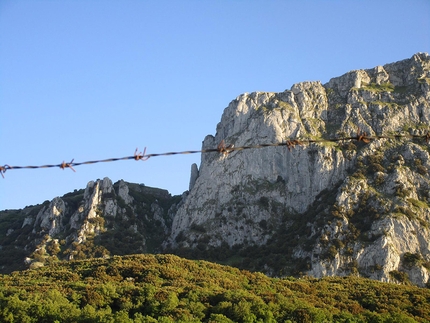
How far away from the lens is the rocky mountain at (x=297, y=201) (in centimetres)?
9269

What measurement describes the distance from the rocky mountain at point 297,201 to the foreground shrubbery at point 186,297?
15.8 m

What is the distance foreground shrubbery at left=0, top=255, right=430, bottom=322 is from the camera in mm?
51312

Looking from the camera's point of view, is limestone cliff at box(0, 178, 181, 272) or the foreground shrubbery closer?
the foreground shrubbery

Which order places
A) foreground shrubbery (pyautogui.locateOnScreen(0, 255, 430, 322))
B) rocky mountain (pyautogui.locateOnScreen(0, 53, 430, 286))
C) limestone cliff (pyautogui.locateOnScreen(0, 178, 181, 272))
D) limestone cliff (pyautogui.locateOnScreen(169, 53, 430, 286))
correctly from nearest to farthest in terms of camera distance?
1. foreground shrubbery (pyautogui.locateOnScreen(0, 255, 430, 322))
2. limestone cliff (pyautogui.locateOnScreen(169, 53, 430, 286))
3. rocky mountain (pyautogui.locateOnScreen(0, 53, 430, 286))
4. limestone cliff (pyautogui.locateOnScreen(0, 178, 181, 272))

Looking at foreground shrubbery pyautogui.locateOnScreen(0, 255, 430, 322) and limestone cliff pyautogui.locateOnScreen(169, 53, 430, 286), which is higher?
limestone cliff pyautogui.locateOnScreen(169, 53, 430, 286)

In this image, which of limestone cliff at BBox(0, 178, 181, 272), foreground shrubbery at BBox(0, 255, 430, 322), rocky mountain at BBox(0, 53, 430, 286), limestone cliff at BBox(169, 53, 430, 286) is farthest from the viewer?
limestone cliff at BBox(0, 178, 181, 272)

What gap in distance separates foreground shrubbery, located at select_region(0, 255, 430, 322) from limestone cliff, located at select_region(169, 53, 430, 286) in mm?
14591

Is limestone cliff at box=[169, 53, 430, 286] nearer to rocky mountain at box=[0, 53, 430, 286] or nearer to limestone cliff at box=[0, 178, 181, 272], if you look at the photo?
rocky mountain at box=[0, 53, 430, 286]

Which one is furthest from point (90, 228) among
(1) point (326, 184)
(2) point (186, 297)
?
(2) point (186, 297)

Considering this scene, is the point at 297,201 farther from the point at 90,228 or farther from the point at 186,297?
the point at 186,297

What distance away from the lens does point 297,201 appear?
109 meters

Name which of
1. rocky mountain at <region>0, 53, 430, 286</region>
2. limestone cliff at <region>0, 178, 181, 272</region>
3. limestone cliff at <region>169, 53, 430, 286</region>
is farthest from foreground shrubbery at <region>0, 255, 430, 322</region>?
limestone cliff at <region>0, 178, 181, 272</region>

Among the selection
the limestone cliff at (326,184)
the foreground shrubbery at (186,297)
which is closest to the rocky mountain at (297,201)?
the limestone cliff at (326,184)

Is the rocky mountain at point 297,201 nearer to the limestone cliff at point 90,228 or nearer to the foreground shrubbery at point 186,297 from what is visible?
the limestone cliff at point 90,228
